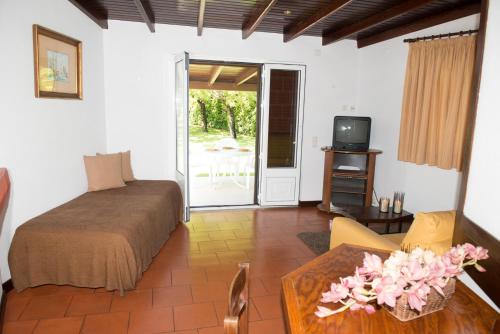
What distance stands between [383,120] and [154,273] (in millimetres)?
3774

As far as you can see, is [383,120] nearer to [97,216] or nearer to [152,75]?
[152,75]

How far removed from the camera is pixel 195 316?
2.58 m

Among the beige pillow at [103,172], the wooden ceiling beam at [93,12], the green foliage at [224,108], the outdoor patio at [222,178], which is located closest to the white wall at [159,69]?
the wooden ceiling beam at [93,12]

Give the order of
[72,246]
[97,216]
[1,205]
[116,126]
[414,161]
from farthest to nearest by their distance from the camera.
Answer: [116,126] → [414,161] → [97,216] → [72,246] → [1,205]

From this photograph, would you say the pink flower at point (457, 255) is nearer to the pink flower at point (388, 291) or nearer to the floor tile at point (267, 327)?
the pink flower at point (388, 291)

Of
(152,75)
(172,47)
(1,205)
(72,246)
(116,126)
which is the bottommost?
(72,246)

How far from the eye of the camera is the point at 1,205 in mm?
1903

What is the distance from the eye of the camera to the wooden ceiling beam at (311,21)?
3.54m

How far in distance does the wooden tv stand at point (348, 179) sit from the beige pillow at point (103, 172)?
2.81m

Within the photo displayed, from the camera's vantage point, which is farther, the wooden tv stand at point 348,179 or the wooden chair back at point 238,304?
the wooden tv stand at point 348,179

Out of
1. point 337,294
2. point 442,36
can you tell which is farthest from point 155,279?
point 442,36

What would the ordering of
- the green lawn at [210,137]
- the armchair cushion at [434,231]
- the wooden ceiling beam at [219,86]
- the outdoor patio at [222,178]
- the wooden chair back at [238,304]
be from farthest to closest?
the green lawn at [210,137]
the wooden ceiling beam at [219,86]
the outdoor patio at [222,178]
the armchair cushion at [434,231]
the wooden chair back at [238,304]

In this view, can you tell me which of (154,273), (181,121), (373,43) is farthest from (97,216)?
(373,43)

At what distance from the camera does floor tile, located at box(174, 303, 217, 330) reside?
8.10 ft
